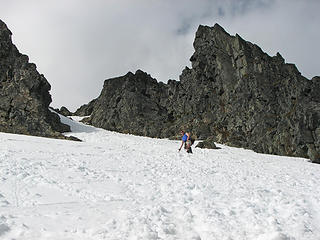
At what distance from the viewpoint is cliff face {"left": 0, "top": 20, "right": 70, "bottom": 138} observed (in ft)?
124

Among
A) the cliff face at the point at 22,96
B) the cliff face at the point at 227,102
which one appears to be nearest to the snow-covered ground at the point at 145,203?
the cliff face at the point at 227,102

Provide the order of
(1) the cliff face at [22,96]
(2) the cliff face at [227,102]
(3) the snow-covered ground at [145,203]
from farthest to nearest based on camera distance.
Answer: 1. (1) the cliff face at [22,96]
2. (2) the cliff face at [227,102]
3. (3) the snow-covered ground at [145,203]

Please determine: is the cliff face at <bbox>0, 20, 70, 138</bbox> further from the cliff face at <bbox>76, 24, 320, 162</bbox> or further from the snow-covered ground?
the snow-covered ground

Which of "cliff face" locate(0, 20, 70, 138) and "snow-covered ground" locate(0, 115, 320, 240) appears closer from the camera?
"snow-covered ground" locate(0, 115, 320, 240)

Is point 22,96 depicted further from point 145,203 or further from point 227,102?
point 145,203

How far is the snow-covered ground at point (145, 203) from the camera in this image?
6797 millimetres

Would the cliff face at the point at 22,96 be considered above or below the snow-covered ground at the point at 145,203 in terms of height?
above

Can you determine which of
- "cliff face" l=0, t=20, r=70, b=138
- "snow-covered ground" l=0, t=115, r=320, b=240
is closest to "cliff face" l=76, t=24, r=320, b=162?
"cliff face" l=0, t=20, r=70, b=138

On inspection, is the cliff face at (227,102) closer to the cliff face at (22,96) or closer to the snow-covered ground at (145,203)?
the cliff face at (22,96)

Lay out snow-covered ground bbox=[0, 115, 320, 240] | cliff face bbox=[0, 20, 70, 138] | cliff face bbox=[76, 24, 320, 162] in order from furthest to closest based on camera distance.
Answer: cliff face bbox=[0, 20, 70, 138]
cliff face bbox=[76, 24, 320, 162]
snow-covered ground bbox=[0, 115, 320, 240]

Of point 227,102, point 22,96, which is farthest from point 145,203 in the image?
point 227,102

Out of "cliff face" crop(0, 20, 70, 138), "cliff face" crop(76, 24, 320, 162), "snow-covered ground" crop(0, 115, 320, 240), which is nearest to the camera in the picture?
"snow-covered ground" crop(0, 115, 320, 240)

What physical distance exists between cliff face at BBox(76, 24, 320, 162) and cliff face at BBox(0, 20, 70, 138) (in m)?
19.0

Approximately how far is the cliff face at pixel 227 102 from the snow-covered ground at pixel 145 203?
2164 cm
